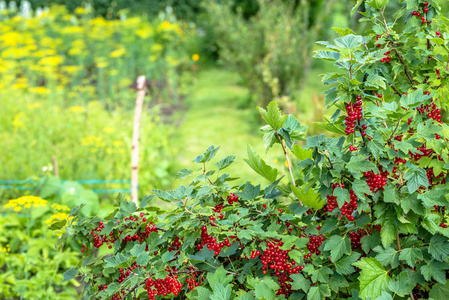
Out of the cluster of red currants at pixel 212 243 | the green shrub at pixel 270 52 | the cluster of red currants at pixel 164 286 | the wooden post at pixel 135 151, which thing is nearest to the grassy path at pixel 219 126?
the green shrub at pixel 270 52

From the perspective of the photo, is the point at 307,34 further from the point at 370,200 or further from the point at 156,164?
the point at 370,200

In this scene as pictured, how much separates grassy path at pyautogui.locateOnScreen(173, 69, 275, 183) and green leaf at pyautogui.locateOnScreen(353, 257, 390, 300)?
2.98 m

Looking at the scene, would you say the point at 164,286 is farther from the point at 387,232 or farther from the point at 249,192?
the point at 387,232

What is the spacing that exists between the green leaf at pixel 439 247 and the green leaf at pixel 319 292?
1.02 ft

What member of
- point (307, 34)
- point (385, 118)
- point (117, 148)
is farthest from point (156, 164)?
point (385, 118)

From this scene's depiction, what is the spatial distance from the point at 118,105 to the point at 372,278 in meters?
6.57

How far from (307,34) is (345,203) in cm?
673

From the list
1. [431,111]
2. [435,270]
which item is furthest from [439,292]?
[431,111]

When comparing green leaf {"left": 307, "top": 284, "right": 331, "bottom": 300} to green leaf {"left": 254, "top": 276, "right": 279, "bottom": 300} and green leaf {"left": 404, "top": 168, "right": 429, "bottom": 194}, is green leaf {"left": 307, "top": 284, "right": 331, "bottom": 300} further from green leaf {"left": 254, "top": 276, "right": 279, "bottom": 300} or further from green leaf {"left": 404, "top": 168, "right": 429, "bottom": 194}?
green leaf {"left": 404, "top": 168, "right": 429, "bottom": 194}

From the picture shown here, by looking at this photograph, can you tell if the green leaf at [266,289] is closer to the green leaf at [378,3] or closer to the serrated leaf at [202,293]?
the serrated leaf at [202,293]

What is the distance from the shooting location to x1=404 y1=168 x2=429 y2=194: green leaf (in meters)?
1.29

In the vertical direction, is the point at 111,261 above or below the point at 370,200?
below

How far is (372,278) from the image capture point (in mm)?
1343

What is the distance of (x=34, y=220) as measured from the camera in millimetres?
3545
